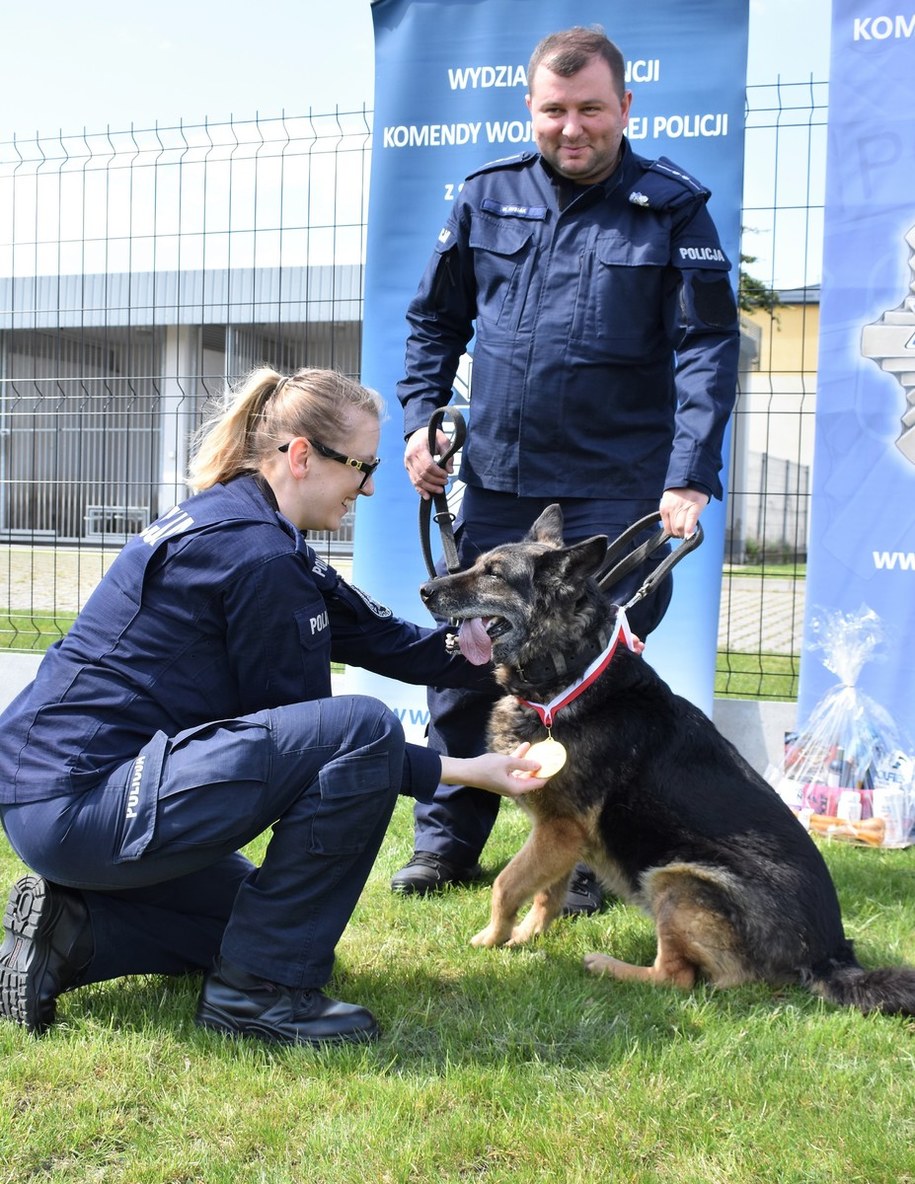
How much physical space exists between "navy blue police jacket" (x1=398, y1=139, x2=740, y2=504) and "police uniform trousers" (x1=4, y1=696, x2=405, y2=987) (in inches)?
57.0

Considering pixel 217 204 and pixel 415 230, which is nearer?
pixel 415 230

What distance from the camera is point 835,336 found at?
5.07 meters

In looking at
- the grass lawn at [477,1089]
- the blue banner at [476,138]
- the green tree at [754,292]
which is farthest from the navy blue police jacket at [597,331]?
the green tree at [754,292]

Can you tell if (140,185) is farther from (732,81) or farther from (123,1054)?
(123,1054)

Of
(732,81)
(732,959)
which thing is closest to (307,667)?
(732,959)

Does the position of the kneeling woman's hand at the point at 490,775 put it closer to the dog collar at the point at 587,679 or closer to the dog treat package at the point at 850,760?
the dog collar at the point at 587,679

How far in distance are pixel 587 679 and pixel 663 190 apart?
1.71 metres

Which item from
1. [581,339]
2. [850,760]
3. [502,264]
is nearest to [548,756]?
[581,339]

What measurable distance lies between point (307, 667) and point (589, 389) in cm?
154

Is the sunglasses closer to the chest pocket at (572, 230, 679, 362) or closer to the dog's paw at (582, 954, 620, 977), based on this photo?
the chest pocket at (572, 230, 679, 362)

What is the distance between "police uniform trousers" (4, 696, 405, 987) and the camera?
2422 millimetres

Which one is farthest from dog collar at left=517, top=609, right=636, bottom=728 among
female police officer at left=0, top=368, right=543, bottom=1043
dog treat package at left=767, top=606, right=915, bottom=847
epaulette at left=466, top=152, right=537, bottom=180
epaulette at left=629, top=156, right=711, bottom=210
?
dog treat package at left=767, top=606, right=915, bottom=847

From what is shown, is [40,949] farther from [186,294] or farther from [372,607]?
[186,294]

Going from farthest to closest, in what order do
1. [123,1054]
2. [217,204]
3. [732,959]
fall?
[217,204] → [732,959] → [123,1054]
